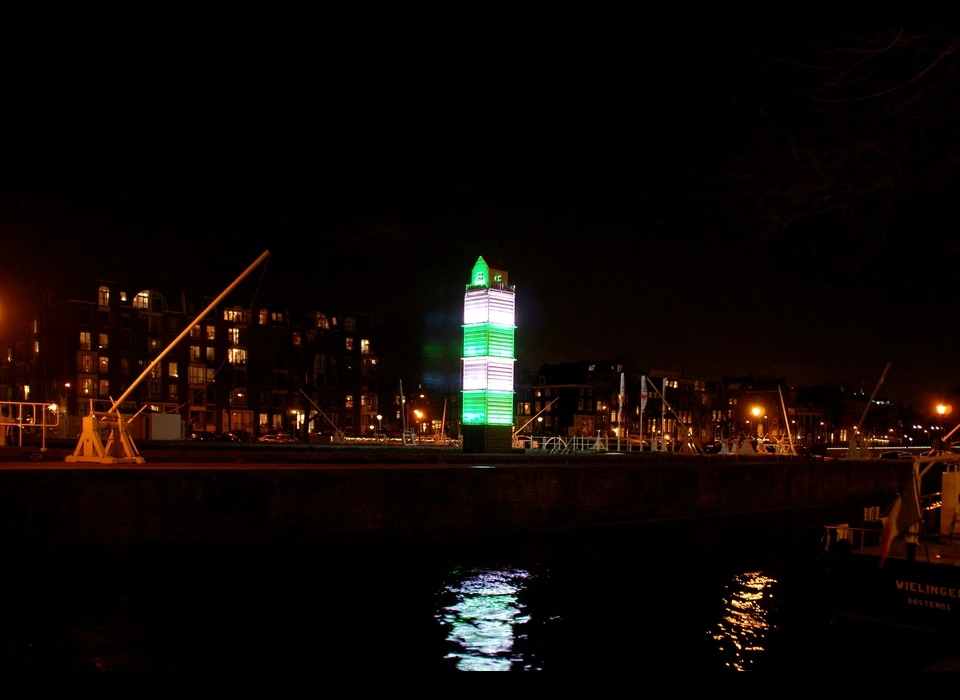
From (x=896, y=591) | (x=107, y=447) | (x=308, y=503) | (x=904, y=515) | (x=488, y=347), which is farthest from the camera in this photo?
(x=488, y=347)

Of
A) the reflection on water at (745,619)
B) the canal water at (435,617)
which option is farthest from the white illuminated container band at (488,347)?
the reflection on water at (745,619)

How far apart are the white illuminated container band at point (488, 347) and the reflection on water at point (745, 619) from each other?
763 inches

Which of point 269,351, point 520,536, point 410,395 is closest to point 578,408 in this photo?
point 410,395

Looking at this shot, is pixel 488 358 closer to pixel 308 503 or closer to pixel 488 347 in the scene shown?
pixel 488 347

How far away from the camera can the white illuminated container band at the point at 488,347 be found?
4434 cm

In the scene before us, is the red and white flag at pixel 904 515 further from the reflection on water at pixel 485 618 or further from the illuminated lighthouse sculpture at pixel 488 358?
the illuminated lighthouse sculpture at pixel 488 358

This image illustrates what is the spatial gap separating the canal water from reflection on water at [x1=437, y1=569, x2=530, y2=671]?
0.06 m

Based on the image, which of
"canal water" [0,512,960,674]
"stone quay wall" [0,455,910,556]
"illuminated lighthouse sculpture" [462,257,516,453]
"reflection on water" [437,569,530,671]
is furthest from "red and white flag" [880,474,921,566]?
"illuminated lighthouse sculpture" [462,257,516,453]

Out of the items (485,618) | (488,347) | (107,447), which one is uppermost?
(488,347)

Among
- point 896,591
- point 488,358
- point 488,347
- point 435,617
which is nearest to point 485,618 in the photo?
point 435,617

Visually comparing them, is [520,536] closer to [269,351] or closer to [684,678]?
[684,678]

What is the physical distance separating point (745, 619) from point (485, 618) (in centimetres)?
643

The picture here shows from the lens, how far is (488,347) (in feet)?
145

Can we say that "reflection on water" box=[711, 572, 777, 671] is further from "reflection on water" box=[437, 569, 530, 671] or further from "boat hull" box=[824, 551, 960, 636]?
"reflection on water" box=[437, 569, 530, 671]
